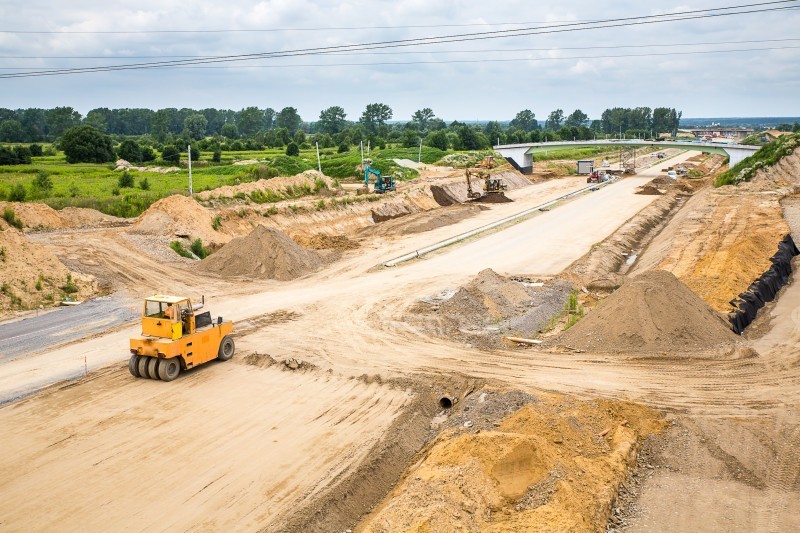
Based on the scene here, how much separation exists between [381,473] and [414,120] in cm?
18078

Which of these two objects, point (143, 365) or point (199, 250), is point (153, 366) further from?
point (199, 250)

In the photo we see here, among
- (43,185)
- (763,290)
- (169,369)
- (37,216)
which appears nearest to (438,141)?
(43,185)

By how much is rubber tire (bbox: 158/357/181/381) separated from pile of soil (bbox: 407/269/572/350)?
26.2 ft

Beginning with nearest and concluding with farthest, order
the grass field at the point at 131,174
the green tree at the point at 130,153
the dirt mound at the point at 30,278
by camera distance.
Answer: the dirt mound at the point at 30,278
the grass field at the point at 131,174
the green tree at the point at 130,153

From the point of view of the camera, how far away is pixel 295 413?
50.3 ft

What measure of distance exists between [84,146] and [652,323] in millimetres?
62500

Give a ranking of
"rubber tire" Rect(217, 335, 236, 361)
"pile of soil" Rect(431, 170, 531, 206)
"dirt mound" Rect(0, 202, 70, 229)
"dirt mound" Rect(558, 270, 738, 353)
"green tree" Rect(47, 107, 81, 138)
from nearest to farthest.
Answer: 1. "rubber tire" Rect(217, 335, 236, 361)
2. "dirt mound" Rect(558, 270, 738, 353)
3. "dirt mound" Rect(0, 202, 70, 229)
4. "pile of soil" Rect(431, 170, 531, 206)
5. "green tree" Rect(47, 107, 81, 138)

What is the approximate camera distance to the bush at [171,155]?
228 feet

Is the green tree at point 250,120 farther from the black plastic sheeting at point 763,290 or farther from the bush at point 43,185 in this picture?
the black plastic sheeting at point 763,290

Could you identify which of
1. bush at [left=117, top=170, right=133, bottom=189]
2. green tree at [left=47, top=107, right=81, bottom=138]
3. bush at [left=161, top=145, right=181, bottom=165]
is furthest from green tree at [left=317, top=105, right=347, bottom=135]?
bush at [left=117, top=170, right=133, bottom=189]

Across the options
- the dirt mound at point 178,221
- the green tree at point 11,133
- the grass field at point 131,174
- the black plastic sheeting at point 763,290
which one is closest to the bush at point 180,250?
the dirt mound at point 178,221

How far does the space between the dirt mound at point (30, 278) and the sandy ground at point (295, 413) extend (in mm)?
5206

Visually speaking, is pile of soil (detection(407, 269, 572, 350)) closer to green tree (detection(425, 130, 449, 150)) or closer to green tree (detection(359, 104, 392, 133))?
green tree (detection(425, 130, 449, 150))

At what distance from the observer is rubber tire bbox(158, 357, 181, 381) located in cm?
1689
